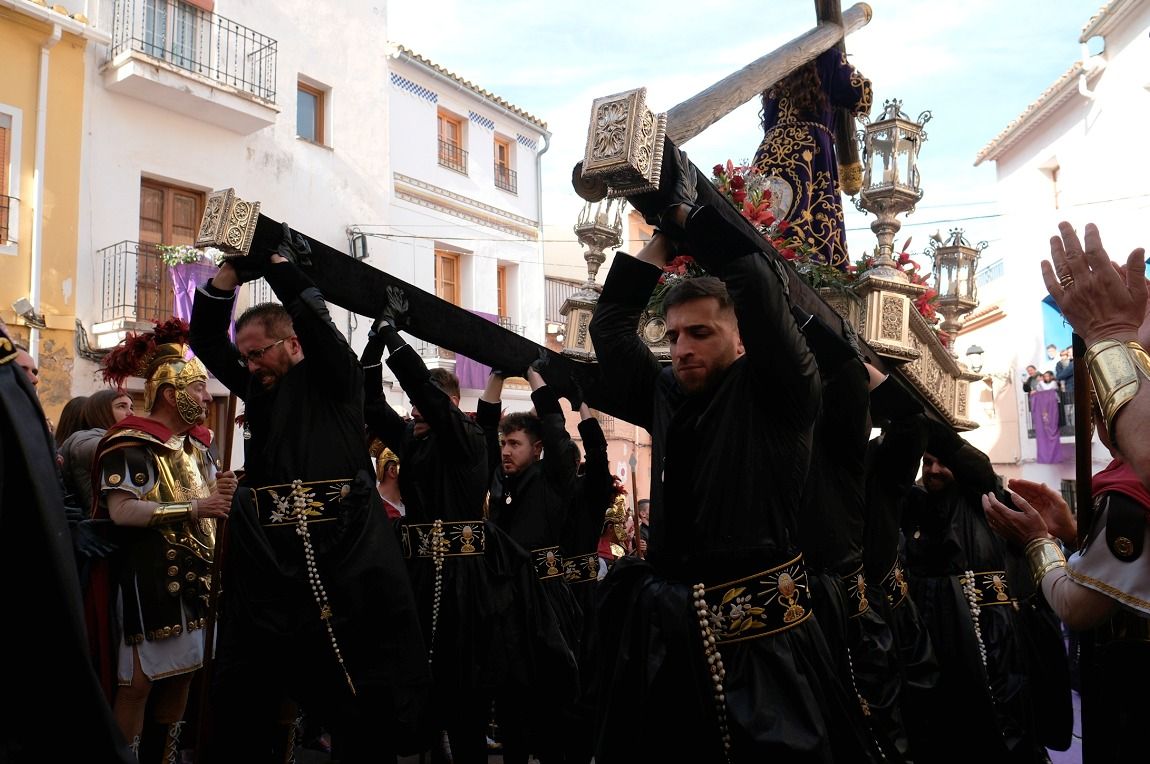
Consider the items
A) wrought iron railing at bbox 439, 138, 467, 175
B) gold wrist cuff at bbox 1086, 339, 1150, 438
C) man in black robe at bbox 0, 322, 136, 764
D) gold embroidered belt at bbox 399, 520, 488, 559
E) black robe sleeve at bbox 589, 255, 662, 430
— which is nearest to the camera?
man in black robe at bbox 0, 322, 136, 764

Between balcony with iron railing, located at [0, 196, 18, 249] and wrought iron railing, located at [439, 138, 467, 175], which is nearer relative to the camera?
balcony with iron railing, located at [0, 196, 18, 249]

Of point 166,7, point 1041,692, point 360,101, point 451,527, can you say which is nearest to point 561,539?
point 451,527

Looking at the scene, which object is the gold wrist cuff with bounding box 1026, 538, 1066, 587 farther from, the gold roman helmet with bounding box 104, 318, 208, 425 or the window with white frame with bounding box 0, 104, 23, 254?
the window with white frame with bounding box 0, 104, 23, 254

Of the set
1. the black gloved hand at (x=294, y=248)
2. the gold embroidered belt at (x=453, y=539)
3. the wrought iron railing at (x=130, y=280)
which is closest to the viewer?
the black gloved hand at (x=294, y=248)

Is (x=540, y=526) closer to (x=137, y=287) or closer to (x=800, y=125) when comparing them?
(x=800, y=125)

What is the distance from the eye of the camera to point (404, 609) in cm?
363

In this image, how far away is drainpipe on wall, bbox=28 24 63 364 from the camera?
1213cm

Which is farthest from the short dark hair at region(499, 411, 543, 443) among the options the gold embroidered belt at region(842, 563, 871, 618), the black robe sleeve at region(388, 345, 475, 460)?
the gold embroidered belt at region(842, 563, 871, 618)

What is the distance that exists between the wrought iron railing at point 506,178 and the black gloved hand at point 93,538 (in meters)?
16.7

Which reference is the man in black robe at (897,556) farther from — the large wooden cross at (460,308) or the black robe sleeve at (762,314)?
the black robe sleeve at (762,314)

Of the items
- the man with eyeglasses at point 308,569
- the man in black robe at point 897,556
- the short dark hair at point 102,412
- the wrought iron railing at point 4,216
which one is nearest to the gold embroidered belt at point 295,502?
the man with eyeglasses at point 308,569

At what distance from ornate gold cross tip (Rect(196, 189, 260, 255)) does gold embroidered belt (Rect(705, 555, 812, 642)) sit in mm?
2159

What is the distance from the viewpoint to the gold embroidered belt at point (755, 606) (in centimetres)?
252

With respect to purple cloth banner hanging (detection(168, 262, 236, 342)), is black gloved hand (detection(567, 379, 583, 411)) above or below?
below
